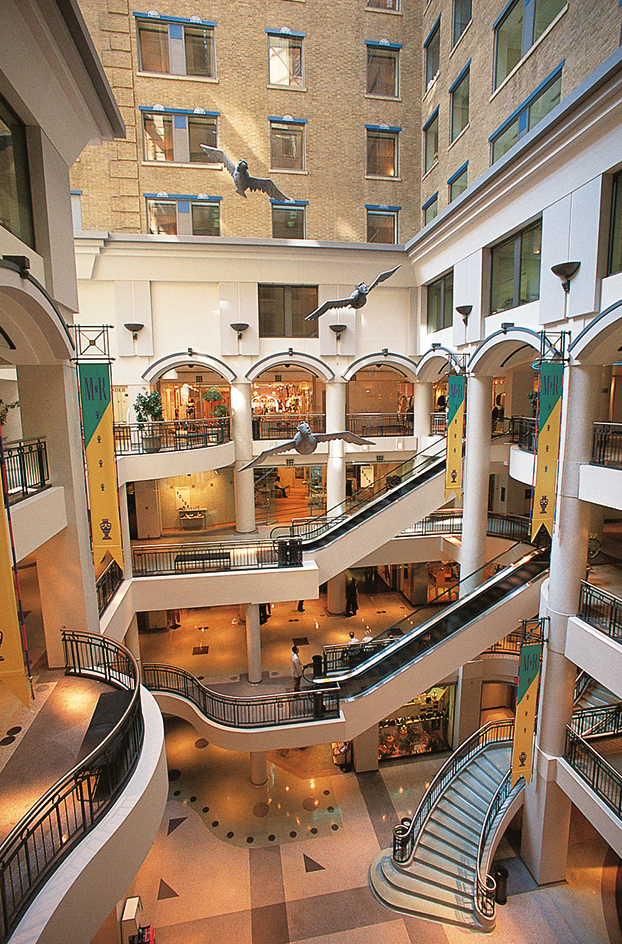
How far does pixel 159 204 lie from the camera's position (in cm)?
1608

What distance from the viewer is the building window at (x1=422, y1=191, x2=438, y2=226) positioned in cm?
1645

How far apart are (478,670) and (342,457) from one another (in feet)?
25.9

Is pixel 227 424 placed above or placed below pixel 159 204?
below

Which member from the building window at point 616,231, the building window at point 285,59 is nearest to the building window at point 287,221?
the building window at point 285,59

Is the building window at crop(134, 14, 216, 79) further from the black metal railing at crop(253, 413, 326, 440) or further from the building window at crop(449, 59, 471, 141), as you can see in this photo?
the black metal railing at crop(253, 413, 326, 440)

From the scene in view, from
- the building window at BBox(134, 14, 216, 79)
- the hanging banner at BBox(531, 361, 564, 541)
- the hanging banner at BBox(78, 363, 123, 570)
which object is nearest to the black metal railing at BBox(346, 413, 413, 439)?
the hanging banner at BBox(531, 361, 564, 541)

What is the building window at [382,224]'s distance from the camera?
1739cm

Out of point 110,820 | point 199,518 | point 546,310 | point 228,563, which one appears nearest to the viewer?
point 110,820

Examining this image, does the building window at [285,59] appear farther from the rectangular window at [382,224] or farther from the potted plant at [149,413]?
the potted plant at [149,413]

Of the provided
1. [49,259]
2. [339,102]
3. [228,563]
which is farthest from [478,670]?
[339,102]

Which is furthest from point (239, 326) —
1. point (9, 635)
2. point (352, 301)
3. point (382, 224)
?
point (9, 635)

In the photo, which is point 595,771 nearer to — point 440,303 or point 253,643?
point 253,643

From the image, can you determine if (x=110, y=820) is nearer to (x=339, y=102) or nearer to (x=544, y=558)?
(x=544, y=558)

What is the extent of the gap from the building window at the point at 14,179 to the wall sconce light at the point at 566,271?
8518 millimetres
